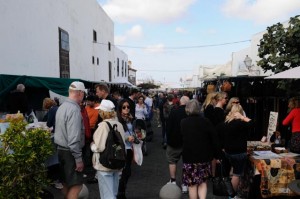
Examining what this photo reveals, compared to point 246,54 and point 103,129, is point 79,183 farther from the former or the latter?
point 246,54

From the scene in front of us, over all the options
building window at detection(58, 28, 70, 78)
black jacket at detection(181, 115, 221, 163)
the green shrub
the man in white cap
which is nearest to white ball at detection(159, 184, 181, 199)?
black jacket at detection(181, 115, 221, 163)

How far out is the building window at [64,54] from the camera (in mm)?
15281

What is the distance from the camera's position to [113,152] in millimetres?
4285

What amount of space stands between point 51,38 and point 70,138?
1082 centimetres

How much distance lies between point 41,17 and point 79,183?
9981 mm

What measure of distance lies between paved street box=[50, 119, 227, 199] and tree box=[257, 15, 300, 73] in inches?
147

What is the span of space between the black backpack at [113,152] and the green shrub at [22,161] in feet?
2.29

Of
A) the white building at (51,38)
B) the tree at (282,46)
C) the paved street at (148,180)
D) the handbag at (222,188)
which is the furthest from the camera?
the white building at (51,38)

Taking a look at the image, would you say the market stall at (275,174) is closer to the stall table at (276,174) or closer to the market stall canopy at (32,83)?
the stall table at (276,174)

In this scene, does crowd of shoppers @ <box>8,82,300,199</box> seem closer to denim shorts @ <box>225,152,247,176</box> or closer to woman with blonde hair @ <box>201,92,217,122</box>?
denim shorts @ <box>225,152,247,176</box>

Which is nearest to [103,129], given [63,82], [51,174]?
[51,174]

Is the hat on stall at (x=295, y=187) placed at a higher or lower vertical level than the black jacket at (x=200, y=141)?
lower

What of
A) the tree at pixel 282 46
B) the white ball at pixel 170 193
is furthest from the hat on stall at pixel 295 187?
the tree at pixel 282 46

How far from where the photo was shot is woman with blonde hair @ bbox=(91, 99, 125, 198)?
170 inches
